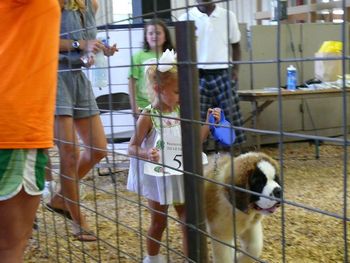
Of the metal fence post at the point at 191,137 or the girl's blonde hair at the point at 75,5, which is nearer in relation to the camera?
the metal fence post at the point at 191,137

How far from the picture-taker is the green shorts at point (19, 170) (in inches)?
41.6

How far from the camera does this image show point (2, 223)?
109 centimetres

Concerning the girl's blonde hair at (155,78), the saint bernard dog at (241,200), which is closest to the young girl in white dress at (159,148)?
the girl's blonde hair at (155,78)

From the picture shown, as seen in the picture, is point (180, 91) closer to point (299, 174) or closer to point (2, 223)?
point (2, 223)

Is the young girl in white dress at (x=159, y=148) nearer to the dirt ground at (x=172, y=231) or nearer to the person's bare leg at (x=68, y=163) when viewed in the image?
the dirt ground at (x=172, y=231)

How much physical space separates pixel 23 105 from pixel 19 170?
0.14 meters

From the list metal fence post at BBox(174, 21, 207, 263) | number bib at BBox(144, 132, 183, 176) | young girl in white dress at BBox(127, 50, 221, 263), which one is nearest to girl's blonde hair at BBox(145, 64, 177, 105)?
young girl in white dress at BBox(127, 50, 221, 263)

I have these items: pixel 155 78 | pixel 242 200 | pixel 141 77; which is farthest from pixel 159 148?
pixel 141 77

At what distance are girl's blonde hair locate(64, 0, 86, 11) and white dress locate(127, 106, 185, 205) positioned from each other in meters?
0.59

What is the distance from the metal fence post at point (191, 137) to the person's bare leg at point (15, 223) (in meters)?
0.40

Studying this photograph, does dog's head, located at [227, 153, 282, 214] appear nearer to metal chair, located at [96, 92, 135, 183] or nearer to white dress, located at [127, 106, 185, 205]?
white dress, located at [127, 106, 185, 205]

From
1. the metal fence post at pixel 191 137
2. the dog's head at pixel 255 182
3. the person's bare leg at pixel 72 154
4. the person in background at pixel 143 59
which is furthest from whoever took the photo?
the person's bare leg at pixel 72 154

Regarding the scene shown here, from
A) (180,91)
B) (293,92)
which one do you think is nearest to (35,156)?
(180,91)

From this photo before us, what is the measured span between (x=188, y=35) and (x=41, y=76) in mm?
397
